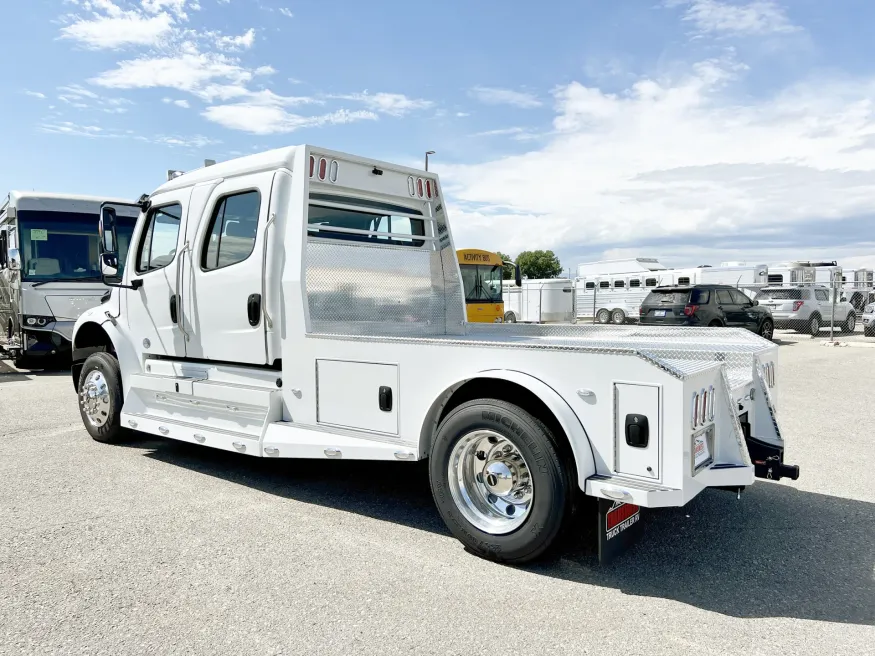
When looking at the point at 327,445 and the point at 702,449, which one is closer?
the point at 702,449

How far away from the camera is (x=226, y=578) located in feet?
11.7

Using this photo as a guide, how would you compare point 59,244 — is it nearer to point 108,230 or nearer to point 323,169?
point 108,230

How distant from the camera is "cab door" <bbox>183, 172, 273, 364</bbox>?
5.03 m

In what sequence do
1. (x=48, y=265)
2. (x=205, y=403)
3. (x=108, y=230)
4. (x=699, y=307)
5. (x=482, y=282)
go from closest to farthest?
(x=205, y=403)
(x=108, y=230)
(x=48, y=265)
(x=699, y=307)
(x=482, y=282)

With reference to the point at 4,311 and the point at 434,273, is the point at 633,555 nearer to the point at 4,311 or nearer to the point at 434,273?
the point at 434,273

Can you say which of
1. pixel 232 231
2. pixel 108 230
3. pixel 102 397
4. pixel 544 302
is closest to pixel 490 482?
pixel 232 231

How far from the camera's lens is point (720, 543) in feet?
13.4

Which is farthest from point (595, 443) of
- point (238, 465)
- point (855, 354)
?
point (855, 354)

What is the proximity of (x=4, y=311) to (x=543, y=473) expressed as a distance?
44.5ft

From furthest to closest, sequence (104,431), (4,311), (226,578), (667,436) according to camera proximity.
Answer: (4,311), (104,431), (226,578), (667,436)

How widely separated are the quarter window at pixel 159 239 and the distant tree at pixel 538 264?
271 ft

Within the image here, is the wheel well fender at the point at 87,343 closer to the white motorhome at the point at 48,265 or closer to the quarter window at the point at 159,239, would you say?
the quarter window at the point at 159,239

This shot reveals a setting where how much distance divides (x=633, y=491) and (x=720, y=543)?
1.32 m

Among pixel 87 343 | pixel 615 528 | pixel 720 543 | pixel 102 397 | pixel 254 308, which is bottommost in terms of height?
pixel 720 543
